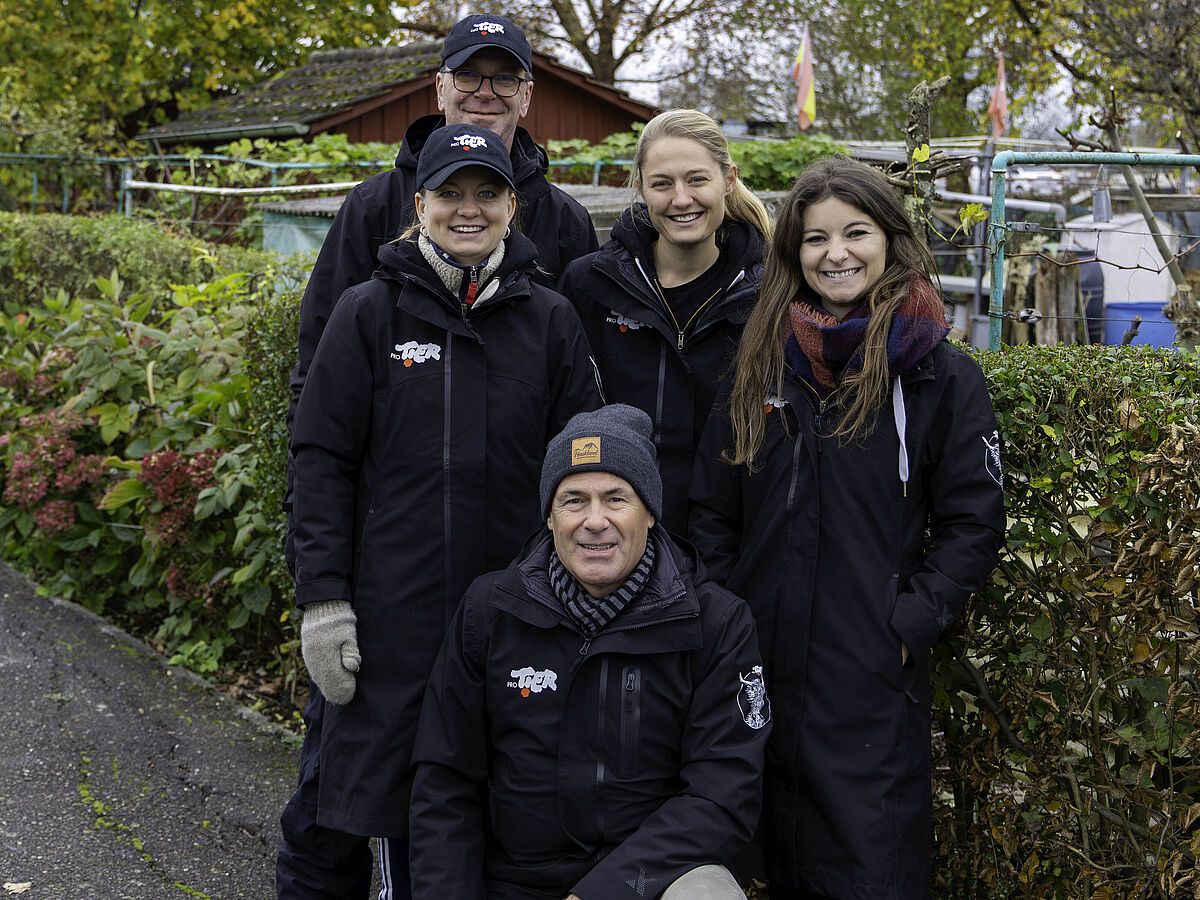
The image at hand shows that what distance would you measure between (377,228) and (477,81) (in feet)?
1.79

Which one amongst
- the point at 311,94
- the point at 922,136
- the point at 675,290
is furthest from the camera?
the point at 311,94

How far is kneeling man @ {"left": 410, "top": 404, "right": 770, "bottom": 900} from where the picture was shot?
8.56ft

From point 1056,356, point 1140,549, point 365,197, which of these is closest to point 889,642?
point 1140,549

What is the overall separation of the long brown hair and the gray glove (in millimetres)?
1028

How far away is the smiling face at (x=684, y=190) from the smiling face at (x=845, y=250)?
1.20 ft

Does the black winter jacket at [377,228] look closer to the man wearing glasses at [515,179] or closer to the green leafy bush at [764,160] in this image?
the man wearing glasses at [515,179]

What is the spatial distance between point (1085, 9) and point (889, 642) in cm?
1727

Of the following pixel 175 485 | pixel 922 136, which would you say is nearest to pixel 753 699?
pixel 922 136

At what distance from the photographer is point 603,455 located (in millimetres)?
2682

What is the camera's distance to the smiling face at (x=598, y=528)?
2.66 m

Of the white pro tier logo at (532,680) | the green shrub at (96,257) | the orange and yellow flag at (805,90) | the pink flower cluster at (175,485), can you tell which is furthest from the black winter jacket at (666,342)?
the orange and yellow flag at (805,90)

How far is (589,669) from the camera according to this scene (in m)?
2.63

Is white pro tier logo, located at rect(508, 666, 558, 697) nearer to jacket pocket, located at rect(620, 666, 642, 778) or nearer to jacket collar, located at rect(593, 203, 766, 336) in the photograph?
jacket pocket, located at rect(620, 666, 642, 778)

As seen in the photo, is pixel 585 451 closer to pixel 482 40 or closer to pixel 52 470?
pixel 482 40
